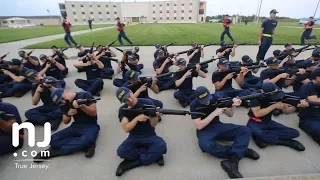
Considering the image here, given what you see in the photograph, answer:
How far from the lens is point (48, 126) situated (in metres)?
4.42

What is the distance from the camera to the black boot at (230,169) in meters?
3.01

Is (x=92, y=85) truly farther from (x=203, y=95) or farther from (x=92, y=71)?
(x=203, y=95)

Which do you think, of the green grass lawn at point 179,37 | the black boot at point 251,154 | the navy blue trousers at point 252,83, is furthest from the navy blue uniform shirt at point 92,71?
the green grass lawn at point 179,37


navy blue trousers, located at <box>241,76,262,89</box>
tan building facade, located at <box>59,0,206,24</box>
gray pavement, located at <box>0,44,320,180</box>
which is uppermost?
tan building facade, located at <box>59,0,206,24</box>

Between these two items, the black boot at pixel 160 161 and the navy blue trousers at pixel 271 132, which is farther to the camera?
the navy blue trousers at pixel 271 132

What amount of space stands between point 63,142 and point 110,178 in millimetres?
1255

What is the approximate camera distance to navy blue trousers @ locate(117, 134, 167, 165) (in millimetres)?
3315

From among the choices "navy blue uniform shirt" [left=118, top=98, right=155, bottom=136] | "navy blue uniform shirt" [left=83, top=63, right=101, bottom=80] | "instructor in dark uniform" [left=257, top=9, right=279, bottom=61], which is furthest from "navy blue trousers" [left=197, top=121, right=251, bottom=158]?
"instructor in dark uniform" [left=257, top=9, right=279, bottom=61]

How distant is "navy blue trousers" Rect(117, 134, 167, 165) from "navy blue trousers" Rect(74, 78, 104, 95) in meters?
3.37

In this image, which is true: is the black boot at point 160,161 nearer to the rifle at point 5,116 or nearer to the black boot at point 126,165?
the black boot at point 126,165

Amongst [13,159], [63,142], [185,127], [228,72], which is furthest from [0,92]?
[228,72]

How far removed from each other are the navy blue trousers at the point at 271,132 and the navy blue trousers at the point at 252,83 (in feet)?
7.32

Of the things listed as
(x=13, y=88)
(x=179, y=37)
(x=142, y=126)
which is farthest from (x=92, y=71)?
(x=179, y=37)

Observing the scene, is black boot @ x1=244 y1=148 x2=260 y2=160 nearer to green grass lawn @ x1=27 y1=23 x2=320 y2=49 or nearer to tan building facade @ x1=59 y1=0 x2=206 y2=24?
green grass lawn @ x1=27 y1=23 x2=320 y2=49
